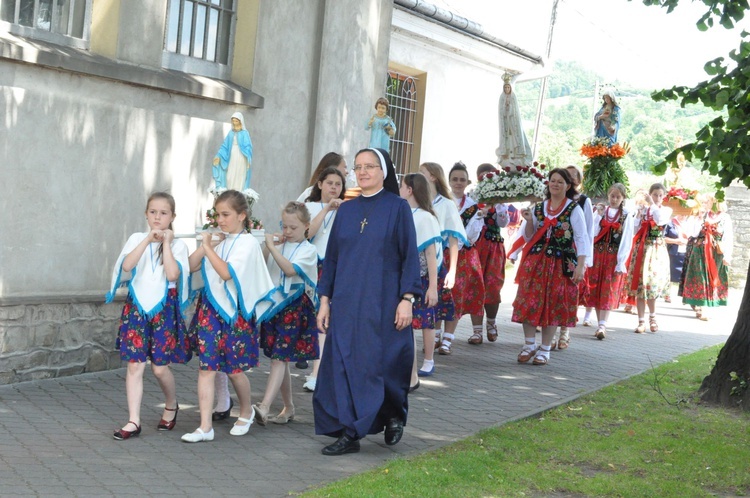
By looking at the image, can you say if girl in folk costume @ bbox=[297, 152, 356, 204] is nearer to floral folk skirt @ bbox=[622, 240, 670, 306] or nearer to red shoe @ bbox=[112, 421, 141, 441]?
red shoe @ bbox=[112, 421, 141, 441]

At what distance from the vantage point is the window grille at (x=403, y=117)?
20422 mm

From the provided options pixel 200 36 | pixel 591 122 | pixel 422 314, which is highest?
pixel 591 122

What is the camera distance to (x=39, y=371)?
9.03 meters

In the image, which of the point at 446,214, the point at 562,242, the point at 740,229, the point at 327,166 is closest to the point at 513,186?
the point at 562,242

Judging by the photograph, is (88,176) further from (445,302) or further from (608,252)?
(608,252)

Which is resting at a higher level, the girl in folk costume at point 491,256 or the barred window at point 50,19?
the barred window at point 50,19

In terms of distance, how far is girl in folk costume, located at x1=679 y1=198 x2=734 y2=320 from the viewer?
18375 millimetres

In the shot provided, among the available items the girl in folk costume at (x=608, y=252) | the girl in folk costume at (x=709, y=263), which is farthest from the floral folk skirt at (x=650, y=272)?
the girl in folk costume at (x=709, y=263)

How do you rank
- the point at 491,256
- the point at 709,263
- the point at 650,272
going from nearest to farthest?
1. the point at 491,256
2. the point at 650,272
3. the point at 709,263

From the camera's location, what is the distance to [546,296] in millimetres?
11789

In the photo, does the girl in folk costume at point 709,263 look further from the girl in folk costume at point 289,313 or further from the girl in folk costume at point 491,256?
the girl in folk costume at point 289,313

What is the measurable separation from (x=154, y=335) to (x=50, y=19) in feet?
12.5

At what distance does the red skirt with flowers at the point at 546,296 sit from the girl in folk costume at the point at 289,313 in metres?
4.32

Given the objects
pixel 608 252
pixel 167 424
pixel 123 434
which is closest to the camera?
pixel 123 434
